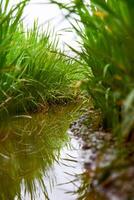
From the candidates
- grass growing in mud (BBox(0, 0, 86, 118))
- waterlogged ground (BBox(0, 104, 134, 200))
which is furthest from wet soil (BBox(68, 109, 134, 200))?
grass growing in mud (BBox(0, 0, 86, 118))

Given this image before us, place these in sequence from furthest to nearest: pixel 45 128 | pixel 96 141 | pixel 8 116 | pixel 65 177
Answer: pixel 8 116, pixel 45 128, pixel 96 141, pixel 65 177

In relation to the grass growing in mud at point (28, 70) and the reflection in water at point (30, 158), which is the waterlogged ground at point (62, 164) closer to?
the reflection in water at point (30, 158)

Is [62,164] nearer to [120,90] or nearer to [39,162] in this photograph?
[39,162]

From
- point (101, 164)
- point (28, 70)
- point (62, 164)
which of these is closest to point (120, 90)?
point (101, 164)

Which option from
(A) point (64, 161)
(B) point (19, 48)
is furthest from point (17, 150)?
(B) point (19, 48)

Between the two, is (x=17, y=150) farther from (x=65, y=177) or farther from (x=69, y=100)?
(x=69, y=100)

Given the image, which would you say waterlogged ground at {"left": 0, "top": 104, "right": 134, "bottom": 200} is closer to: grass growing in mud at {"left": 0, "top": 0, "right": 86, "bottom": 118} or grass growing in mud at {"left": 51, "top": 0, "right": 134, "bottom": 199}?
grass growing in mud at {"left": 51, "top": 0, "right": 134, "bottom": 199}

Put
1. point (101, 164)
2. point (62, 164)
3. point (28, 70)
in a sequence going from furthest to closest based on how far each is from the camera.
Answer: point (28, 70)
point (62, 164)
point (101, 164)
